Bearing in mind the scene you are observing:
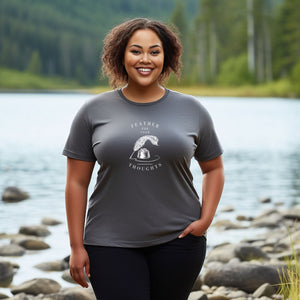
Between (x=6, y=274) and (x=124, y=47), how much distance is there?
4977mm

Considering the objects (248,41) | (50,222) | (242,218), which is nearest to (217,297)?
(50,222)

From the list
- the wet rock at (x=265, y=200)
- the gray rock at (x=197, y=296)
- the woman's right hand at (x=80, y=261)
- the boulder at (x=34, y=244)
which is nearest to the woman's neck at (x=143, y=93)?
the woman's right hand at (x=80, y=261)

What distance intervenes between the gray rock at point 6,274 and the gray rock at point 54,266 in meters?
0.47

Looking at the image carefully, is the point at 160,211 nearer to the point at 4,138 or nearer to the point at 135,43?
the point at 135,43

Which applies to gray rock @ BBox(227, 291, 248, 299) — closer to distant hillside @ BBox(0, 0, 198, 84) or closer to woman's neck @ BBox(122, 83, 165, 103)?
woman's neck @ BBox(122, 83, 165, 103)

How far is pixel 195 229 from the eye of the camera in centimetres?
308

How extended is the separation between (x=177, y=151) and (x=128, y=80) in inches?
16.6

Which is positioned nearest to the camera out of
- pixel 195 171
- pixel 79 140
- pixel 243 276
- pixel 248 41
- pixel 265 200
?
pixel 79 140

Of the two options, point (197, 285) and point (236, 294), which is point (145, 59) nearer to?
point (236, 294)

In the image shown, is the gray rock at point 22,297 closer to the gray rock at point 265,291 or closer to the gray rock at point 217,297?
the gray rock at point 217,297

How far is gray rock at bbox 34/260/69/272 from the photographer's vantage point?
805 centimetres

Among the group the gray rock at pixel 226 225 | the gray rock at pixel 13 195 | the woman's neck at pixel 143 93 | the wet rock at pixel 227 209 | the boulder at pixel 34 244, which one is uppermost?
the woman's neck at pixel 143 93

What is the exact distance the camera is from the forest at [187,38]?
7162 centimetres

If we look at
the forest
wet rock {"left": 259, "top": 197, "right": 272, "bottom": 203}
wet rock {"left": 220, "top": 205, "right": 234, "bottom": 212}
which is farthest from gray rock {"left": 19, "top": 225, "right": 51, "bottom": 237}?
wet rock {"left": 259, "top": 197, "right": 272, "bottom": 203}
